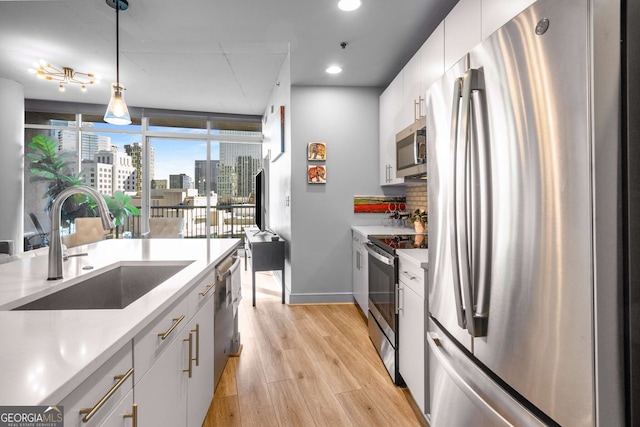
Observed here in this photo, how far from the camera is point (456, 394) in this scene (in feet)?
4.05

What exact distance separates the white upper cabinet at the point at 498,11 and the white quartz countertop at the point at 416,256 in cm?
115

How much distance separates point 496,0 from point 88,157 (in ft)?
20.9

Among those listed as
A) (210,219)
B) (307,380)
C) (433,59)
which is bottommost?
(307,380)

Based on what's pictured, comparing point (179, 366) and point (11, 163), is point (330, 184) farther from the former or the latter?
point (11, 163)

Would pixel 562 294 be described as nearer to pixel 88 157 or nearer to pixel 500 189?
pixel 500 189

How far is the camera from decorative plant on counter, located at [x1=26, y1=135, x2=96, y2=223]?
5.31 metres

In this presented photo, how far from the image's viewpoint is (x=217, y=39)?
10.4ft

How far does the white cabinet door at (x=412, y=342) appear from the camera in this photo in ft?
5.58

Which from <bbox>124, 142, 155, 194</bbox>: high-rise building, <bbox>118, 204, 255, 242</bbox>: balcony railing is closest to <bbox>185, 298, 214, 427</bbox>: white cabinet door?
<bbox>118, 204, 255, 242</bbox>: balcony railing

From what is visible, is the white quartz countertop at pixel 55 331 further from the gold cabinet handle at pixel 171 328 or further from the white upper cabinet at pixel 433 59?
the white upper cabinet at pixel 433 59

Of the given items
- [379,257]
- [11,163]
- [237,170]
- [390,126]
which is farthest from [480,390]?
[11,163]

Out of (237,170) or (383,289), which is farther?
(237,170)

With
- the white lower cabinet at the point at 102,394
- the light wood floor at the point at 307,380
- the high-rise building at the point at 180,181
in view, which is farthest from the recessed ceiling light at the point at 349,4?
the high-rise building at the point at 180,181

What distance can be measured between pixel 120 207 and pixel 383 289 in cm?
516
